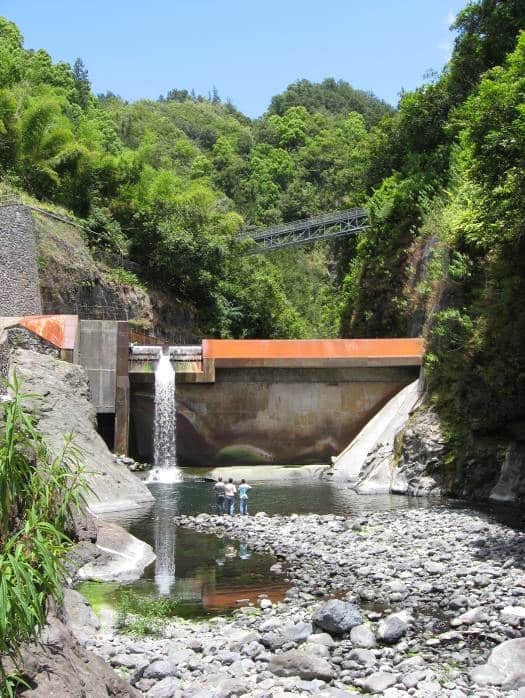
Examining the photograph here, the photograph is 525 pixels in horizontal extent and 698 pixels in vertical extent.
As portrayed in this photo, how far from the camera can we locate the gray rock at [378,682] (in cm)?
748

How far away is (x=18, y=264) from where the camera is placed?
29156mm

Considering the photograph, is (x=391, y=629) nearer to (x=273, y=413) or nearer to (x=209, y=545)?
(x=209, y=545)

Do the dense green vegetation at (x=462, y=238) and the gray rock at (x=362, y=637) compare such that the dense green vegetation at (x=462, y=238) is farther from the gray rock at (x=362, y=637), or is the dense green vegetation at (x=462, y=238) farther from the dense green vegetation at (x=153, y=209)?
the gray rock at (x=362, y=637)

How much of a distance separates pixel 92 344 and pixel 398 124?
71.7 feet

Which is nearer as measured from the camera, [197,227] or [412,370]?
[412,370]

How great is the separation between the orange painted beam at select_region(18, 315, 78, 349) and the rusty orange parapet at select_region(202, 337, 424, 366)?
4647mm

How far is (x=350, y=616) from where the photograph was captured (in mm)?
9141

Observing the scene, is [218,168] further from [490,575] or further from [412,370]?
[490,575]

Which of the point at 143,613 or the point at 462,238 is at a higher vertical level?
the point at 462,238

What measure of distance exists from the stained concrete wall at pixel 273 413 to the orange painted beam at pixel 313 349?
491 mm

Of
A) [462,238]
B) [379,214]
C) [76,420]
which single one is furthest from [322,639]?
[379,214]

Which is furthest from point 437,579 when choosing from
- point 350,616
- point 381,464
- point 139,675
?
point 381,464

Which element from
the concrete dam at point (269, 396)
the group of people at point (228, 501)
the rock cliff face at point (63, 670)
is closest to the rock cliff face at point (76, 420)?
Answer: the group of people at point (228, 501)

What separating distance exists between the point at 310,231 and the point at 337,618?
4503 cm
